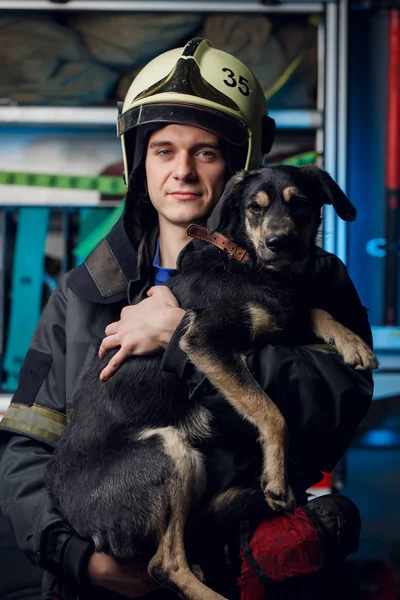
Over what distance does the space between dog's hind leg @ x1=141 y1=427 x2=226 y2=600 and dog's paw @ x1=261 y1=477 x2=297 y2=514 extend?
0.19m

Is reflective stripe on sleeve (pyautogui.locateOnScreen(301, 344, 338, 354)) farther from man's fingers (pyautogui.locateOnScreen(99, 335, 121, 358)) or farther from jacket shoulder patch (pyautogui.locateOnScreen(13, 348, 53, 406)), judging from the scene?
Answer: jacket shoulder patch (pyautogui.locateOnScreen(13, 348, 53, 406))

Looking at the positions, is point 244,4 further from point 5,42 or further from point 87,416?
point 87,416

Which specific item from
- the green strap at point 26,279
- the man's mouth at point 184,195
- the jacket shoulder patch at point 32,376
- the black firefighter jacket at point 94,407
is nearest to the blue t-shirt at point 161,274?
the black firefighter jacket at point 94,407

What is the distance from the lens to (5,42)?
3980mm

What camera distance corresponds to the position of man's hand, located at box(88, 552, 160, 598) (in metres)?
1.91

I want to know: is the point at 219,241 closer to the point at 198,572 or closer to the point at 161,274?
the point at 161,274

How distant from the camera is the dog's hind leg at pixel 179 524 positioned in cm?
184

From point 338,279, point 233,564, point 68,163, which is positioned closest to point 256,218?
point 338,279

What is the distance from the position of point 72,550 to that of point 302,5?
9.79 feet

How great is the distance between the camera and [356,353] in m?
1.99

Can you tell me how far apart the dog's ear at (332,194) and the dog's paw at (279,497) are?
747 millimetres

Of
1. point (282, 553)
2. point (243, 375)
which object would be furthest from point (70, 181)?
point (282, 553)

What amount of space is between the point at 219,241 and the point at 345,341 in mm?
437

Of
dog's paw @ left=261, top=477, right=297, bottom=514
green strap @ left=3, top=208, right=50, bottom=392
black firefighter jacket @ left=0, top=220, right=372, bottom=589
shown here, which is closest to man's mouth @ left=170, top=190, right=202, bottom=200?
black firefighter jacket @ left=0, top=220, right=372, bottom=589
